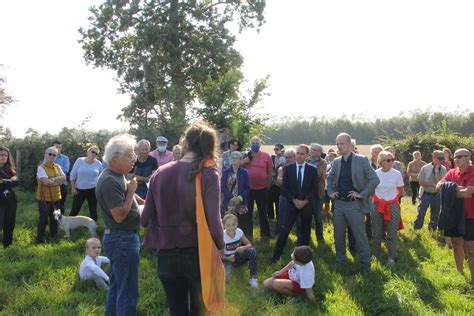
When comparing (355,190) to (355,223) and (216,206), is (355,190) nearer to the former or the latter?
(355,223)

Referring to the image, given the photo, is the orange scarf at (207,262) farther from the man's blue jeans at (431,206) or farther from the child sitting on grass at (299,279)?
the man's blue jeans at (431,206)

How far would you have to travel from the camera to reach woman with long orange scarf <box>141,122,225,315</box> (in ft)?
9.28

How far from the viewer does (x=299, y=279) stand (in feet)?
17.5

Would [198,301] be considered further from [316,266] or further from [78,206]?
[78,206]

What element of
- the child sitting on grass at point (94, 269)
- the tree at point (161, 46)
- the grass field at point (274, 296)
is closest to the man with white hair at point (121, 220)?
the grass field at point (274, 296)

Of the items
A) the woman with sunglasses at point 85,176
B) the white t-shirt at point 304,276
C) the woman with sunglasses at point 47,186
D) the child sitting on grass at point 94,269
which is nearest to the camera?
the white t-shirt at point 304,276

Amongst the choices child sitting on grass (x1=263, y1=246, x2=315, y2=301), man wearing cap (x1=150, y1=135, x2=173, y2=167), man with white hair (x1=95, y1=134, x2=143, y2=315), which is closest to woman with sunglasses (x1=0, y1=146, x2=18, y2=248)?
man wearing cap (x1=150, y1=135, x2=173, y2=167)

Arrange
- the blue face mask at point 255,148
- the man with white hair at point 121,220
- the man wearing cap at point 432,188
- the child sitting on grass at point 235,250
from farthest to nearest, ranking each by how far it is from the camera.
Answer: the man wearing cap at point 432,188 → the blue face mask at point 255,148 → the child sitting on grass at point 235,250 → the man with white hair at point 121,220

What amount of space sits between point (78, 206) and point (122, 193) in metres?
5.51

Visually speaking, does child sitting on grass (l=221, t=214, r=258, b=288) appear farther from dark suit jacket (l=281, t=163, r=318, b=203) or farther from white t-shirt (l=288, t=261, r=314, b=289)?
dark suit jacket (l=281, t=163, r=318, b=203)

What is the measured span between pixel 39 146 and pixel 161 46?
8.41 meters

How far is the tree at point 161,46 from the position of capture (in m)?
20.4

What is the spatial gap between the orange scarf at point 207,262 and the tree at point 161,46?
1697 cm

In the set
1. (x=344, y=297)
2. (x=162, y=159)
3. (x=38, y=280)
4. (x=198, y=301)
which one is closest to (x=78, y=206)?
(x=162, y=159)
